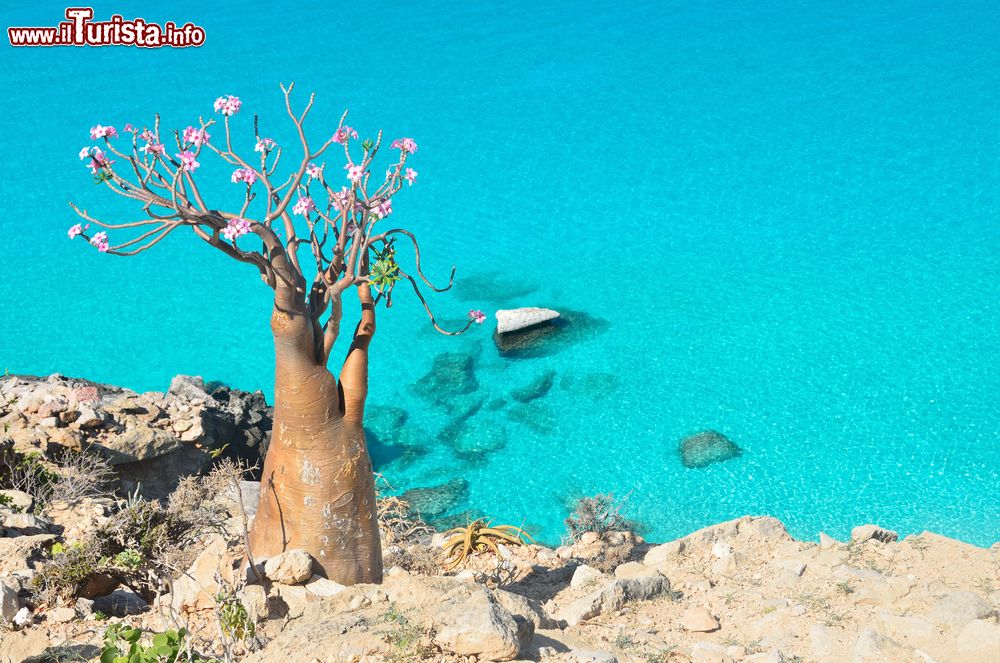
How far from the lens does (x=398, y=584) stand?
5.23m

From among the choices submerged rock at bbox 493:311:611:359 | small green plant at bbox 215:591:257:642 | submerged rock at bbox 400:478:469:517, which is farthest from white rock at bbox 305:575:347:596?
submerged rock at bbox 493:311:611:359

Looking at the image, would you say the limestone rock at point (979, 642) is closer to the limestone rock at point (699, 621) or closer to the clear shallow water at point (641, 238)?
the limestone rock at point (699, 621)

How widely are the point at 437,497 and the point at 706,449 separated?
9.46 feet

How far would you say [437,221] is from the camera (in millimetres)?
15273

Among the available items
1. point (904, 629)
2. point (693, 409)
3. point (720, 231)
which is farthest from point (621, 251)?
point (904, 629)

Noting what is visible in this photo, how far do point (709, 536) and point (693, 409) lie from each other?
3.47 m

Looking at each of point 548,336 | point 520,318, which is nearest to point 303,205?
point 520,318

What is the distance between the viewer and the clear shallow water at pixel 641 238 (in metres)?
10.5

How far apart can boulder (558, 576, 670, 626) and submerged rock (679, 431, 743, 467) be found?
380 centimetres

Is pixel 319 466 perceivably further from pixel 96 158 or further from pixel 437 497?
pixel 437 497

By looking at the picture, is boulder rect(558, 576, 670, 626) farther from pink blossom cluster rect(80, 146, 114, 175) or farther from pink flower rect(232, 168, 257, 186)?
pink blossom cluster rect(80, 146, 114, 175)

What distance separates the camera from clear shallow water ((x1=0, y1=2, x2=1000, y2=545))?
10461 millimetres

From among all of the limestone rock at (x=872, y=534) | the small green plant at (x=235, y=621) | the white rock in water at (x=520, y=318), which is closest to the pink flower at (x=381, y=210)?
the small green plant at (x=235, y=621)

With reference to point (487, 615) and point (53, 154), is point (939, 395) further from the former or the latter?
point (53, 154)
